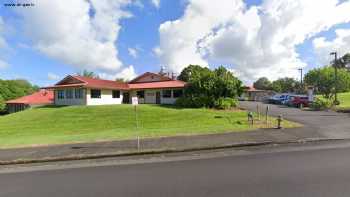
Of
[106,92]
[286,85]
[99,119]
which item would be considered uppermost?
[286,85]

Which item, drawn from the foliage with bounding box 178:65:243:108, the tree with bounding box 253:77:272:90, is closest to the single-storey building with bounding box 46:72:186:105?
the foliage with bounding box 178:65:243:108

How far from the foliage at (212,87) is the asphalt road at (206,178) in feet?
67.4

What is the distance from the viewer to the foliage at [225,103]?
28.5 metres

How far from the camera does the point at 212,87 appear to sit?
3005 cm

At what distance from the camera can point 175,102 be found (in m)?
35.3

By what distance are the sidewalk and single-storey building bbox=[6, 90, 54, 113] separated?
33922 millimetres

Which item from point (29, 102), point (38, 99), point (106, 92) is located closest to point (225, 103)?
point (106, 92)

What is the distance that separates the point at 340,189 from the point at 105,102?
114 ft

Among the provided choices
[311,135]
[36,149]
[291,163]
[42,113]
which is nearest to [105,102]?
[42,113]

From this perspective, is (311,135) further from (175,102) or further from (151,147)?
(175,102)

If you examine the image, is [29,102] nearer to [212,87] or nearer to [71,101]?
[71,101]

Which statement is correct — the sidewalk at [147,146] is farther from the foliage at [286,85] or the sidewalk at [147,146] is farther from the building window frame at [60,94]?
the foliage at [286,85]

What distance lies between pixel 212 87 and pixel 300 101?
482 inches

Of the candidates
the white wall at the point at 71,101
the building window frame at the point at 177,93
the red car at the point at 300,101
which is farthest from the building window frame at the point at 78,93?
the red car at the point at 300,101
